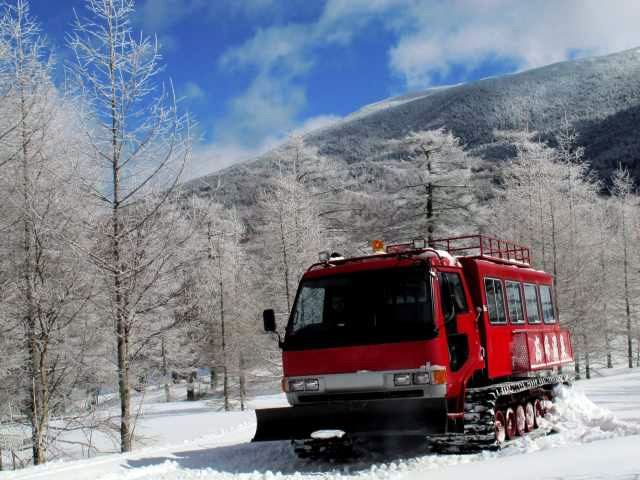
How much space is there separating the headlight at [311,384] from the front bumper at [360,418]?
31 centimetres

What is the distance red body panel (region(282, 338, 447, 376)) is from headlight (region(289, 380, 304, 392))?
0.10 meters

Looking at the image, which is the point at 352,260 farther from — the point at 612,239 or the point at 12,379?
the point at 612,239

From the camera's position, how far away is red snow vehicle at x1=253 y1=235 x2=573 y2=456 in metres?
8.28

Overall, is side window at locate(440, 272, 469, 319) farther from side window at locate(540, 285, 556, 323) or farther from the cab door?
side window at locate(540, 285, 556, 323)

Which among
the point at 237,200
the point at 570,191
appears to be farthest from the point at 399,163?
the point at 237,200

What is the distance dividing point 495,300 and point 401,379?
290cm

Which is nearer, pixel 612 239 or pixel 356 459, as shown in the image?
pixel 356 459

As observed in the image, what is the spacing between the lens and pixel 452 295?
9023 mm

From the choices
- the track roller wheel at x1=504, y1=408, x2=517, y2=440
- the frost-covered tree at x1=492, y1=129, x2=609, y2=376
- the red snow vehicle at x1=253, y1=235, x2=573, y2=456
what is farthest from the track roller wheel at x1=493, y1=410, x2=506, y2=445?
the frost-covered tree at x1=492, y1=129, x2=609, y2=376

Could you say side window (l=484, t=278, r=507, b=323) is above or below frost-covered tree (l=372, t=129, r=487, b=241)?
below

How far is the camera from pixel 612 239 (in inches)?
1743

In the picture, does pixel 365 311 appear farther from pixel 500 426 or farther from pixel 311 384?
pixel 500 426

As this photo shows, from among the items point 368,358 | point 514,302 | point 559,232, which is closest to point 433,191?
point 559,232

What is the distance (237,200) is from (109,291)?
341 feet
